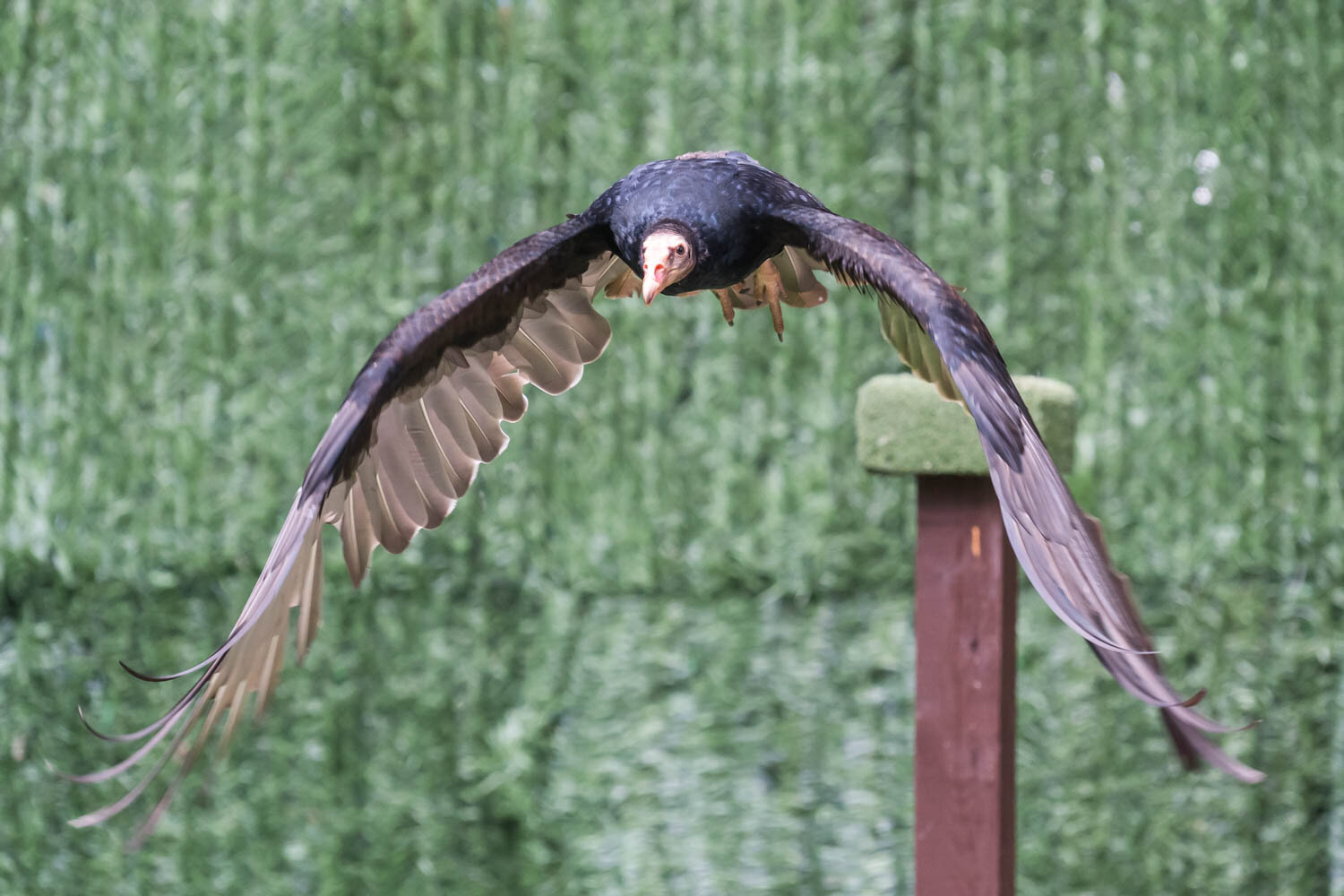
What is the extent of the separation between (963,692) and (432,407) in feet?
2.72

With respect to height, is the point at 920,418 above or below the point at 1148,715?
above

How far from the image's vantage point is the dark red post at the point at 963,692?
5.25ft

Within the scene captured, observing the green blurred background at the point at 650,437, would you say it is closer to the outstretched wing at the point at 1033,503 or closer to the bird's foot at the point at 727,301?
the bird's foot at the point at 727,301

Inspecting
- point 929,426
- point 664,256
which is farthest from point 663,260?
point 929,426

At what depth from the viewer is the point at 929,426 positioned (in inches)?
62.2

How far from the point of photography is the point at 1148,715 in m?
2.44

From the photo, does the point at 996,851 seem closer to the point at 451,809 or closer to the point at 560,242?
the point at 560,242

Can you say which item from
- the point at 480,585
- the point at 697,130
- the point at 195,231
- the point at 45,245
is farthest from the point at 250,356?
the point at 697,130

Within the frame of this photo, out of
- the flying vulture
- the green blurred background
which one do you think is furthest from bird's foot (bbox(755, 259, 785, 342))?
the green blurred background

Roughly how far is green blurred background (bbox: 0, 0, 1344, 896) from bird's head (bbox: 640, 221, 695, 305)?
96 cm

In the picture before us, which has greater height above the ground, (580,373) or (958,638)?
(580,373)

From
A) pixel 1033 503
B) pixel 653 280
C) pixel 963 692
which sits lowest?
pixel 963 692

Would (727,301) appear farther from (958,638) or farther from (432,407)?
(958,638)

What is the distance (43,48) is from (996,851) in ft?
7.76
